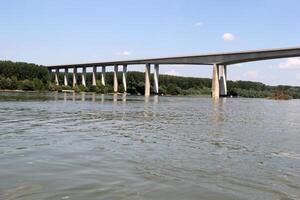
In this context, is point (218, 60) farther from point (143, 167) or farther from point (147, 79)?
point (143, 167)

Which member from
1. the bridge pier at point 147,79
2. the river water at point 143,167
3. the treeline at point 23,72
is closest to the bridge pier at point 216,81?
the bridge pier at point 147,79

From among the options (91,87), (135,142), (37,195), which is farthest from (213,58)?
(37,195)

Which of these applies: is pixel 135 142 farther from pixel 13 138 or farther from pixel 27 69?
pixel 27 69

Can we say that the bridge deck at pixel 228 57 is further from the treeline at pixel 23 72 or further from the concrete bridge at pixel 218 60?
the treeline at pixel 23 72

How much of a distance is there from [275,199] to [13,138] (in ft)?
36.7

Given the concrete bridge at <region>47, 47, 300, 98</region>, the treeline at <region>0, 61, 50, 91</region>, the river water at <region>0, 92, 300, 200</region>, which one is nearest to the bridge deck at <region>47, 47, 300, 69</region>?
the concrete bridge at <region>47, 47, 300, 98</region>

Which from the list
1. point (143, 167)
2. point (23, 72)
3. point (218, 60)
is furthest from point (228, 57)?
point (143, 167)

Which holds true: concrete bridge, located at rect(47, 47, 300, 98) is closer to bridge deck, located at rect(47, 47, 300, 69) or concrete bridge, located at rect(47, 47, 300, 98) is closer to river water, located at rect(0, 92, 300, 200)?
bridge deck, located at rect(47, 47, 300, 69)

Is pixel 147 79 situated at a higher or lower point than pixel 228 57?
lower

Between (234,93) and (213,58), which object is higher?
(213,58)

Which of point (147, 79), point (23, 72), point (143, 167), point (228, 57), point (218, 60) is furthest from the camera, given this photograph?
point (23, 72)

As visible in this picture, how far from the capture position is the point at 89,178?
32.0ft

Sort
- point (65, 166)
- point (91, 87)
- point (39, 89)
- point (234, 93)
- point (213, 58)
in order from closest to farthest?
point (65, 166) < point (213, 58) < point (39, 89) < point (91, 87) < point (234, 93)

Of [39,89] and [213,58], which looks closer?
[213,58]
